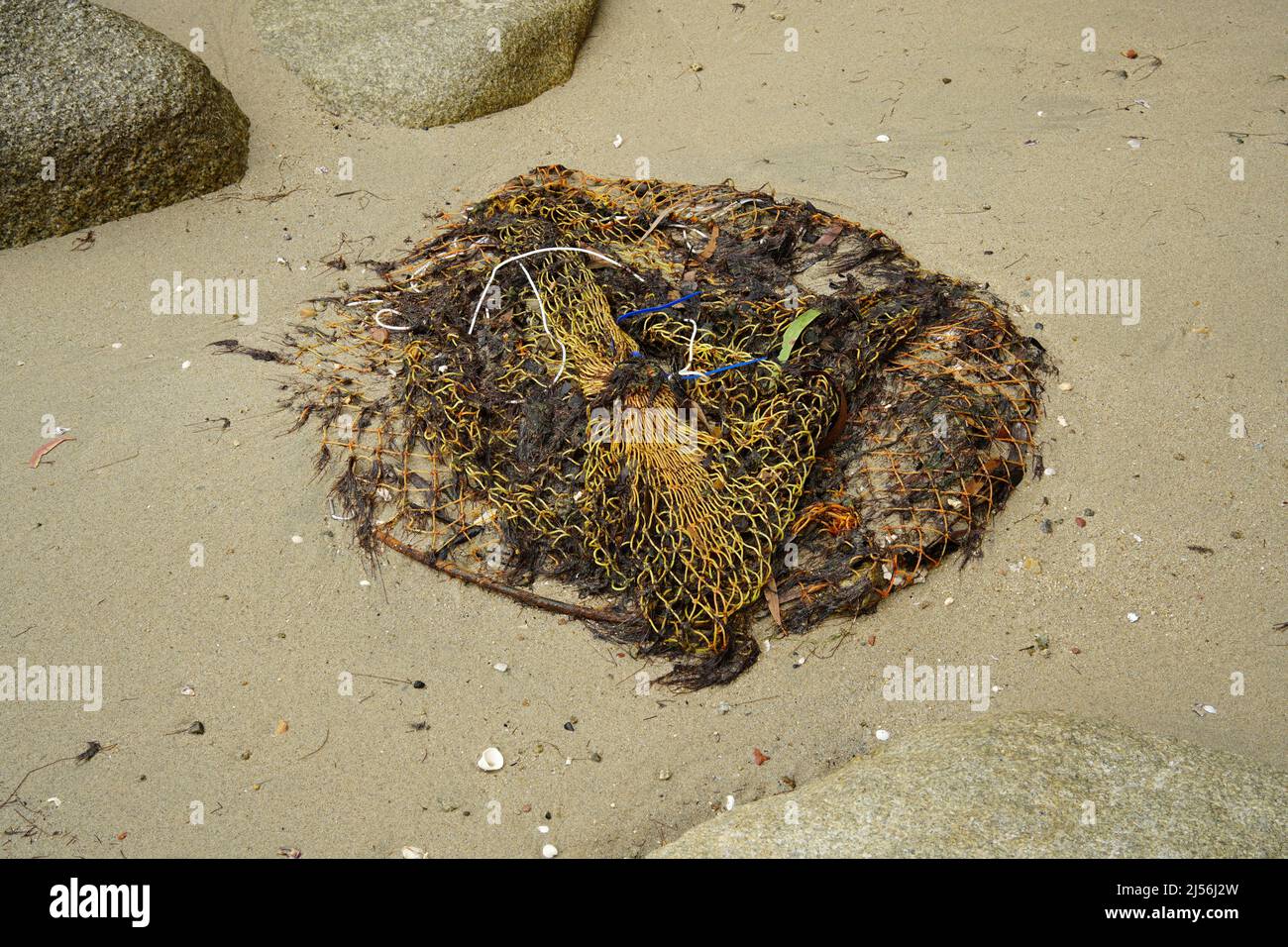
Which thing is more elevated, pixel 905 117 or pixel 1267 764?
pixel 905 117

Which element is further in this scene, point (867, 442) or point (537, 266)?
point (537, 266)

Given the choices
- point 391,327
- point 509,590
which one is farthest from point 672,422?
point 391,327

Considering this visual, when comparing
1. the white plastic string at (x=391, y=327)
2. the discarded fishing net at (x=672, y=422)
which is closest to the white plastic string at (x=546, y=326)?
the discarded fishing net at (x=672, y=422)

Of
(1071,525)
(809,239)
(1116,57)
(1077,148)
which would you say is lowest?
(1071,525)

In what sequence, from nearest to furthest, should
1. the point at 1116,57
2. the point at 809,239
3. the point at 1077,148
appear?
the point at 809,239
the point at 1077,148
the point at 1116,57

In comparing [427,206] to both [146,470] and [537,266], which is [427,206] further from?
[146,470]

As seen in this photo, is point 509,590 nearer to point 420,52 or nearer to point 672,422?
point 672,422

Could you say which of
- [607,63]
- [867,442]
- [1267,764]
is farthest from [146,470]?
[1267,764]
